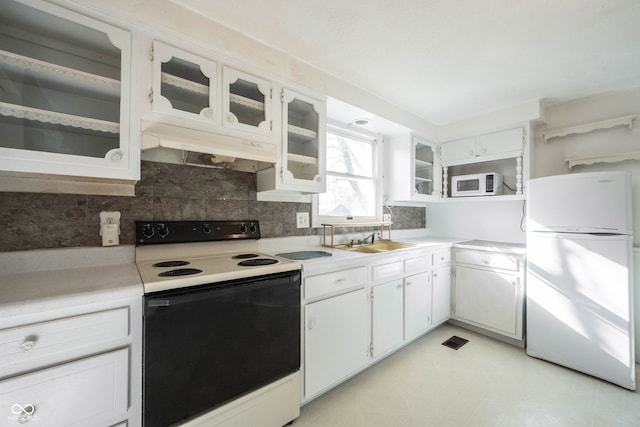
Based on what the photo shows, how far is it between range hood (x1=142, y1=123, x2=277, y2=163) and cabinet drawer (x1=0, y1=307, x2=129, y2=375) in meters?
0.76

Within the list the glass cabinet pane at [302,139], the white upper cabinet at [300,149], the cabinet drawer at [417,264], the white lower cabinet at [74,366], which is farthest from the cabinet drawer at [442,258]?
the white lower cabinet at [74,366]

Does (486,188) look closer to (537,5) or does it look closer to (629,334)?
(629,334)

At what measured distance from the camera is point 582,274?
6.58 ft

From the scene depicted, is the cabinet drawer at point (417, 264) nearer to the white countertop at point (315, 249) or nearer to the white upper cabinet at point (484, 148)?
the white countertop at point (315, 249)

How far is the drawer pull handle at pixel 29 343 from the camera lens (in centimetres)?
→ 85

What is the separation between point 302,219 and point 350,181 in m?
0.83

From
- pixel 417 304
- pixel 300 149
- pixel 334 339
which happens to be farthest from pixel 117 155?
pixel 417 304

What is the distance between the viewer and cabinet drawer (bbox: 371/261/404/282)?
2.03 meters

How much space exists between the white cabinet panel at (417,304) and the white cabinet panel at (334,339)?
0.56 m

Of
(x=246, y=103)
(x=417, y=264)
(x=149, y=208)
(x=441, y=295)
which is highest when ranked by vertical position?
(x=246, y=103)

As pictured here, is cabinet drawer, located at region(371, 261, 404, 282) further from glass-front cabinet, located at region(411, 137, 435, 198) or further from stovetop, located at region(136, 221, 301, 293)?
glass-front cabinet, located at region(411, 137, 435, 198)

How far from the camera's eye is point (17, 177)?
48.1 inches

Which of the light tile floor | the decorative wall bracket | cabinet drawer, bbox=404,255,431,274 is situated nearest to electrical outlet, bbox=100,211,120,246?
the light tile floor

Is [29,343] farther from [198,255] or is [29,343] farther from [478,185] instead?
[478,185]
